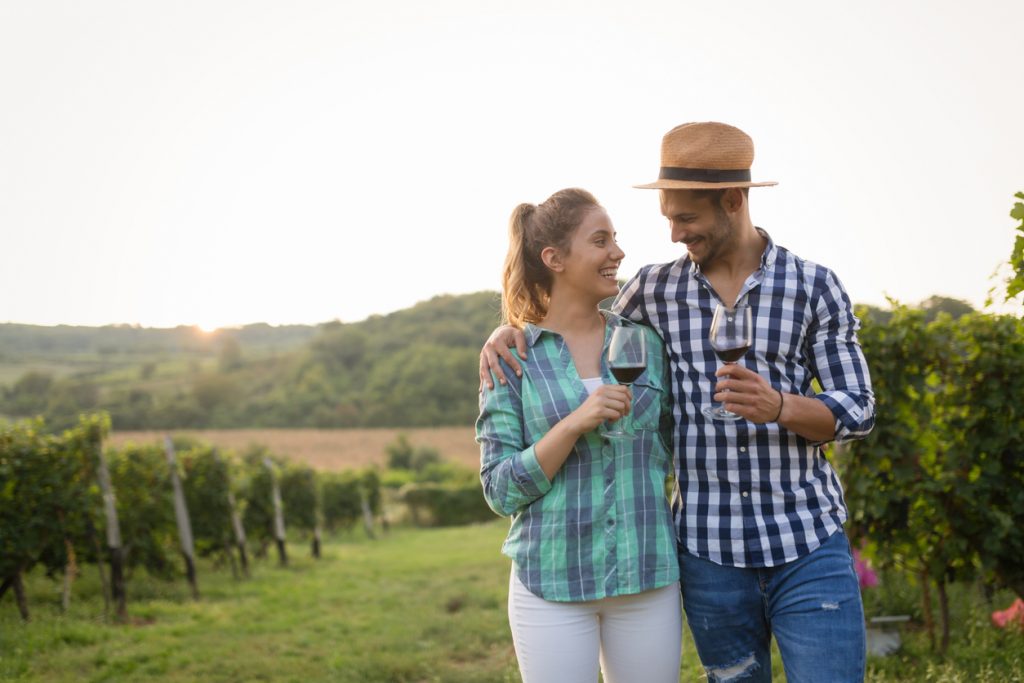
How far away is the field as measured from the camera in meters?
42.3

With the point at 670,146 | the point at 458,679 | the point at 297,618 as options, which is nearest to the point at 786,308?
the point at 670,146

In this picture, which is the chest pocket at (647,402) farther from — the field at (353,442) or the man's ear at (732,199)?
the field at (353,442)

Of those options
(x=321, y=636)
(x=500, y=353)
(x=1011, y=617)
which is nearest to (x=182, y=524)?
(x=321, y=636)

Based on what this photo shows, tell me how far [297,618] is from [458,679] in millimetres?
3813

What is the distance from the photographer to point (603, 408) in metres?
2.32

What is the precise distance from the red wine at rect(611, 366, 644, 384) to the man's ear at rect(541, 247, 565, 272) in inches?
18.0

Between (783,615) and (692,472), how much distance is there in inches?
17.7

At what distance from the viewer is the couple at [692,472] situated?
7.82 feet

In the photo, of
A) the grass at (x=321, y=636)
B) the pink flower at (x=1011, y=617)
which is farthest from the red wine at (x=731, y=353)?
the pink flower at (x=1011, y=617)

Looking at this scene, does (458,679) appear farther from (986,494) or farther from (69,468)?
(69,468)

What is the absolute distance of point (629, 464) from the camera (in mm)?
2525

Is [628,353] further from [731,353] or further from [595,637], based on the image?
[595,637]

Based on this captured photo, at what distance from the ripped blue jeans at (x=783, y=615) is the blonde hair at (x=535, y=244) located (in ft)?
3.06

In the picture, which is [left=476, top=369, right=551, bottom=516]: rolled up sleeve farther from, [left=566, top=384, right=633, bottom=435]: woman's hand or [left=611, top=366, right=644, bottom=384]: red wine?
[left=611, top=366, right=644, bottom=384]: red wine
